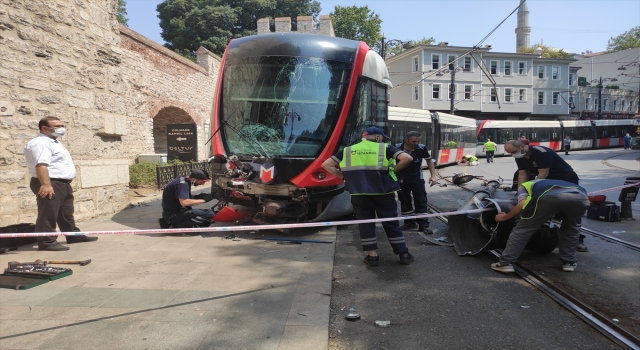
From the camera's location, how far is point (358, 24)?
49000 millimetres

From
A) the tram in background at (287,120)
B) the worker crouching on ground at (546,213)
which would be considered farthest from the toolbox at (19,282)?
the worker crouching on ground at (546,213)

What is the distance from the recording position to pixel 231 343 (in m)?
3.07

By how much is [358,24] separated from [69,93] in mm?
45461

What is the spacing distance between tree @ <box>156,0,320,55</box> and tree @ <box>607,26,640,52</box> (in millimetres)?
61420

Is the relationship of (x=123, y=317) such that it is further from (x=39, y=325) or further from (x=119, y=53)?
(x=119, y=53)

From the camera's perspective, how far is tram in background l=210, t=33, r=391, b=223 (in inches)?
256

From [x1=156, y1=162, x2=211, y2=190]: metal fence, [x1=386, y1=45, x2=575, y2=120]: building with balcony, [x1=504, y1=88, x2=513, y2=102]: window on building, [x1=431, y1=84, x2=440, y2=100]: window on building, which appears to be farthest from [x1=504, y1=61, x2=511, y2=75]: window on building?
[x1=156, y1=162, x2=211, y2=190]: metal fence

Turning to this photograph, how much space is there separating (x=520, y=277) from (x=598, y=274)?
91 cm

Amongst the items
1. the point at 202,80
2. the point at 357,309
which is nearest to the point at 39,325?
the point at 357,309

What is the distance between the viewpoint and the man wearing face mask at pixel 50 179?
538 cm

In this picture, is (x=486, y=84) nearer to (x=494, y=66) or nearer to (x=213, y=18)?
(x=494, y=66)

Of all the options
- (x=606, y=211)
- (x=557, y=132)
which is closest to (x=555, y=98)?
(x=557, y=132)

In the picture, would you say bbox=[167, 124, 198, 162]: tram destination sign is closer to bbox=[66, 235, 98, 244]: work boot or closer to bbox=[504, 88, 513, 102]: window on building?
bbox=[66, 235, 98, 244]: work boot

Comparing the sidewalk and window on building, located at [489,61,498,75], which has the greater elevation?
window on building, located at [489,61,498,75]
